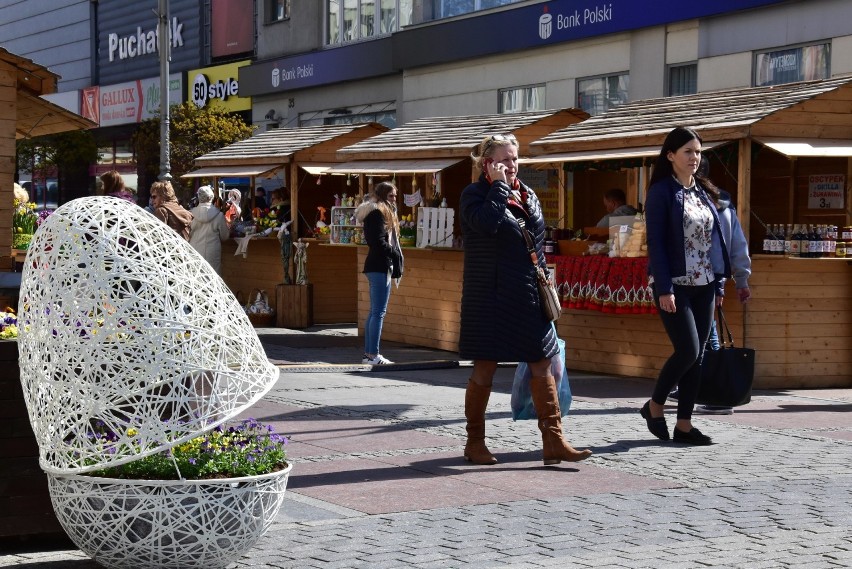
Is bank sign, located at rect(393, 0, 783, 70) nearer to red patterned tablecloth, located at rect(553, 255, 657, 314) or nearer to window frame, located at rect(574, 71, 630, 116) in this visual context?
window frame, located at rect(574, 71, 630, 116)

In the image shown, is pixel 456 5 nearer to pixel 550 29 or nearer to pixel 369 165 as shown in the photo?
pixel 550 29

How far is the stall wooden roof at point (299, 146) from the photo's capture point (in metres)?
20.3

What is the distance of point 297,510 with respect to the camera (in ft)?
22.7

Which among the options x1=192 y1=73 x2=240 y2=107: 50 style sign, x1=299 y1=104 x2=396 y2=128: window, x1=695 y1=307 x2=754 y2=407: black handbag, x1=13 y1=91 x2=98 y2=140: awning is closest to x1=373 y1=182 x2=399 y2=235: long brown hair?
x1=13 y1=91 x2=98 y2=140: awning

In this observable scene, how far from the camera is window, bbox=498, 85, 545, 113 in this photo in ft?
78.3

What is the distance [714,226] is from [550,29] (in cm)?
1421

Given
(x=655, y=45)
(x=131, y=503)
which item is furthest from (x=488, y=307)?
(x=655, y=45)

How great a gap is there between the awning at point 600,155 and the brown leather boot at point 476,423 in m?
4.94

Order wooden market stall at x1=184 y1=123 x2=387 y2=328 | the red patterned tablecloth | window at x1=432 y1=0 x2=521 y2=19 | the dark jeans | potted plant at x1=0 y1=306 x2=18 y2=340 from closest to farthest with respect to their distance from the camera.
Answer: potted plant at x1=0 y1=306 x2=18 y2=340, the dark jeans, the red patterned tablecloth, wooden market stall at x1=184 y1=123 x2=387 y2=328, window at x1=432 y1=0 x2=521 y2=19

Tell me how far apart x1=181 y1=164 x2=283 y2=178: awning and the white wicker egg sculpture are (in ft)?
49.1

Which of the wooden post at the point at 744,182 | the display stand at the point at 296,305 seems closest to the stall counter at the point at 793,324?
the wooden post at the point at 744,182

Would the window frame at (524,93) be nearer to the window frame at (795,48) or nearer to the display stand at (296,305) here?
the window frame at (795,48)

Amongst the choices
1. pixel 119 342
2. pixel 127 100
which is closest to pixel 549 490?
pixel 119 342

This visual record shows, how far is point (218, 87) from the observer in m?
36.9
